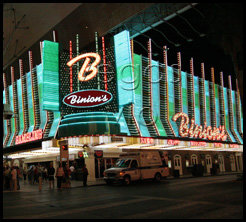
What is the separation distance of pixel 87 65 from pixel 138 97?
6.77m

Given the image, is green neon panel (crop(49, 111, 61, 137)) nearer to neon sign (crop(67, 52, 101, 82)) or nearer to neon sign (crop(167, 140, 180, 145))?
neon sign (crop(67, 52, 101, 82))

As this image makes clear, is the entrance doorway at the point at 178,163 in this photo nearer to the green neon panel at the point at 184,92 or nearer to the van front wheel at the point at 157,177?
the green neon panel at the point at 184,92

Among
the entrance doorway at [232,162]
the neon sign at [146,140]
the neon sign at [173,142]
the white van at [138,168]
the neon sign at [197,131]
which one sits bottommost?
the entrance doorway at [232,162]

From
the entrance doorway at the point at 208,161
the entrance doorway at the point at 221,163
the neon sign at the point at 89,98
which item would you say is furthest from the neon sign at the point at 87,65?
the entrance doorway at the point at 221,163

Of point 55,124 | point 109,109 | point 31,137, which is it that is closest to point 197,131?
point 109,109

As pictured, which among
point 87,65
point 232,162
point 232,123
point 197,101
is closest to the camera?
point 87,65

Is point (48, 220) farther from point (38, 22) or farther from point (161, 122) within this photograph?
point (38, 22)

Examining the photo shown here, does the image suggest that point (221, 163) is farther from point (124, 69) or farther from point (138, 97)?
point (124, 69)

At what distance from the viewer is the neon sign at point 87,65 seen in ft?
100

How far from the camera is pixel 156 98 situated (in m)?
35.7

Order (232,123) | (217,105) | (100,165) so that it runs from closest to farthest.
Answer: (100,165)
(217,105)
(232,123)

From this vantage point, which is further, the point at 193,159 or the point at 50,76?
the point at 193,159

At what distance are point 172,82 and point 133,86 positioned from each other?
8.88 metres

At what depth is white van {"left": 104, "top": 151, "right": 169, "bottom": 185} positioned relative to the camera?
2317 centimetres
